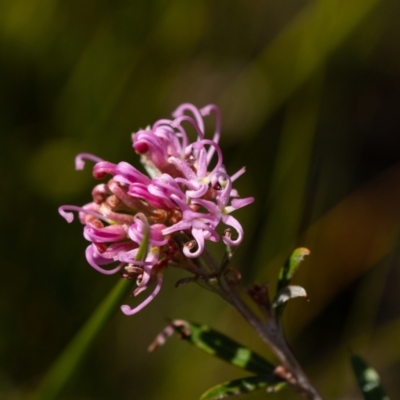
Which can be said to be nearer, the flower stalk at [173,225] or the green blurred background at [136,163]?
the flower stalk at [173,225]

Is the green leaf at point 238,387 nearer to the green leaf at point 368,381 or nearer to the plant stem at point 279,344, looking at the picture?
the plant stem at point 279,344

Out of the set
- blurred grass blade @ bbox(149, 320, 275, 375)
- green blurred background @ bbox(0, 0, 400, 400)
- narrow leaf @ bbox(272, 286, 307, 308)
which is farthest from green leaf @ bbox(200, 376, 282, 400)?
green blurred background @ bbox(0, 0, 400, 400)

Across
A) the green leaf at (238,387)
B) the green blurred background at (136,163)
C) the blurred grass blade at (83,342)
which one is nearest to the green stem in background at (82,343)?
the blurred grass blade at (83,342)

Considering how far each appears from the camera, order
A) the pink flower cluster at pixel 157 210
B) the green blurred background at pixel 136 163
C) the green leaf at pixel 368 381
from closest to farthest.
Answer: the pink flower cluster at pixel 157 210 → the green leaf at pixel 368 381 → the green blurred background at pixel 136 163

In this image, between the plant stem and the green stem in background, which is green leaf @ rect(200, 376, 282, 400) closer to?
the plant stem

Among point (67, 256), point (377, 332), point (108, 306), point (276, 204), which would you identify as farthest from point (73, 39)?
point (377, 332)

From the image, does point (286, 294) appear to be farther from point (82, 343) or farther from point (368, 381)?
point (82, 343)

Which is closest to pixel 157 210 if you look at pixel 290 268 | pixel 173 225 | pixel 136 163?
pixel 173 225
